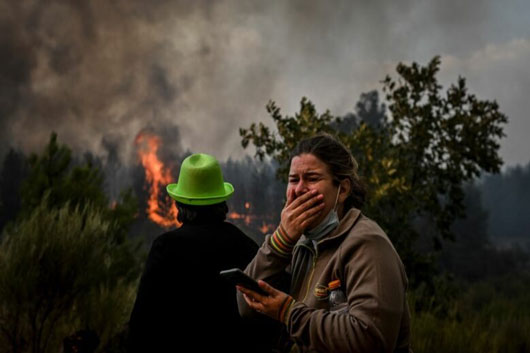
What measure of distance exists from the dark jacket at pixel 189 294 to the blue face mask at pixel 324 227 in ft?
3.12

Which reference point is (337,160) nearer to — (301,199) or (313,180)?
(313,180)

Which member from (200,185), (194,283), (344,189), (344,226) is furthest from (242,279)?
(200,185)

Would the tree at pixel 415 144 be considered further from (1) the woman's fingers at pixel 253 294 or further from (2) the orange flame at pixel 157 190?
(2) the orange flame at pixel 157 190

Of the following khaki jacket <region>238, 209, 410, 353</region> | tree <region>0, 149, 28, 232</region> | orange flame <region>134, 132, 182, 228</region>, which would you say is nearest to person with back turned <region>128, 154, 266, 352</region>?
khaki jacket <region>238, 209, 410, 353</region>

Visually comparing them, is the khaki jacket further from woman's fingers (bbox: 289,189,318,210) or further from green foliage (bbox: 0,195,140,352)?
green foliage (bbox: 0,195,140,352)

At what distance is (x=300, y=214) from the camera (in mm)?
1429

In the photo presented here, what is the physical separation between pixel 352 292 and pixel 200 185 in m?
1.37

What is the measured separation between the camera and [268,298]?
1.40 m

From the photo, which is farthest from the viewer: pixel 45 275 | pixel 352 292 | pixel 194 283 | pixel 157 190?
pixel 157 190

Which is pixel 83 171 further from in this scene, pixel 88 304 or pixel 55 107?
pixel 55 107

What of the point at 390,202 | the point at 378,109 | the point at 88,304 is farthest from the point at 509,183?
the point at 88,304

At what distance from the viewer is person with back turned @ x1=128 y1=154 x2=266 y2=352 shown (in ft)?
7.46

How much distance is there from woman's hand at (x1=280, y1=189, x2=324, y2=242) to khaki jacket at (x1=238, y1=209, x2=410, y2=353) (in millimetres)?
84

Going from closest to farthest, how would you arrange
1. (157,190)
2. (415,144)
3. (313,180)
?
(313,180)
(415,144)
(157,190)
